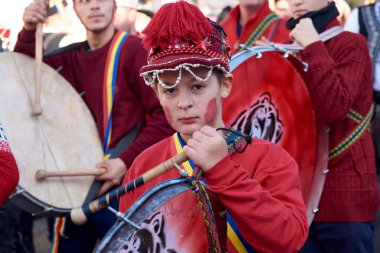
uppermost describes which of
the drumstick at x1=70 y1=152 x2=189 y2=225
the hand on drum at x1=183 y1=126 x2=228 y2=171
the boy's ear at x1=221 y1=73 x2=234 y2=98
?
the boy's ear at x1=221 y1=73 x2=234 y2=98

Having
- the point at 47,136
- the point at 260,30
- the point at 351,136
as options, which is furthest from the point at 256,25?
the point at 47,136

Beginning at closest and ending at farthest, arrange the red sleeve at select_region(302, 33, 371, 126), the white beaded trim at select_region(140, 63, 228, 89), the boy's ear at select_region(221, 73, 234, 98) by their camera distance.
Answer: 1. the white beaded trim at select_region(140, 63, 228, 89)
2. the boy's ear at select_region(221, 73, 234, 98)
3. the red sleeve at select_region(302, 33, 371, 126)

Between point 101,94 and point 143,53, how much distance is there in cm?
32

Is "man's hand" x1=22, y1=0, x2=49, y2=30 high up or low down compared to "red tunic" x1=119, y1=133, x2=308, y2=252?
up

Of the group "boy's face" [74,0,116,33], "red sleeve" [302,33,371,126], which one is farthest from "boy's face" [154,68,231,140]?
"boy's face" [74,0,116,33]

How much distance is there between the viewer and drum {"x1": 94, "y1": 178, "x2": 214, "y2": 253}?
228cm

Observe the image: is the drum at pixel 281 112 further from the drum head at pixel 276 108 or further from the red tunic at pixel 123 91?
the red tunic at pixel 123 91

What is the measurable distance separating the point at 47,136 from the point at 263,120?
3.65 ft

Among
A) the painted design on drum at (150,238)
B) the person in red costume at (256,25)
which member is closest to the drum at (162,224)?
the painted design on drum at (150,238)

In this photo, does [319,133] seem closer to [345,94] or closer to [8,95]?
[345,94]

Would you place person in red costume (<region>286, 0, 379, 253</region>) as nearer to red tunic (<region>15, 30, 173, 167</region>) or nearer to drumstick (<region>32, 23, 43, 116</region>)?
red tunic (<region>15, 30, 173, 167</region>)

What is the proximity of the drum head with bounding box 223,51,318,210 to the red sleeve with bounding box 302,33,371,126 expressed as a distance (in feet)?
0.34

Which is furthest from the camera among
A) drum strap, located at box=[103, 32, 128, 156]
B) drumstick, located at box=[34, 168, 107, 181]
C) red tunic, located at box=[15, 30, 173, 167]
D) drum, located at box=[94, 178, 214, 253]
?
drum strap, located at box=[103, 32, 128, 156]

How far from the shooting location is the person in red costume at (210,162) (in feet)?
7.79
